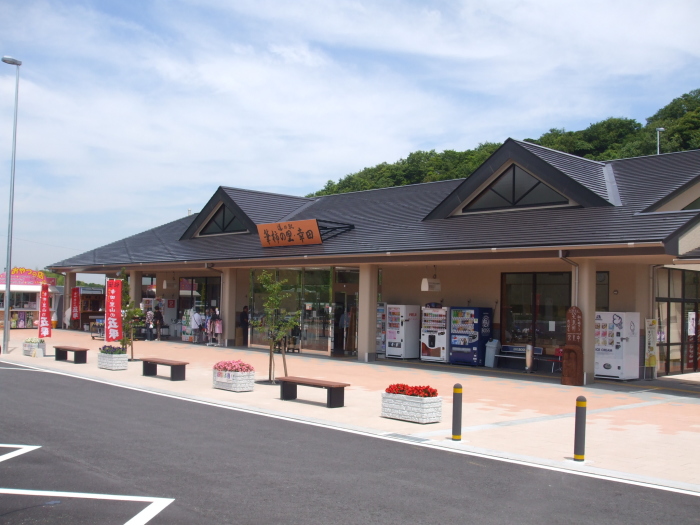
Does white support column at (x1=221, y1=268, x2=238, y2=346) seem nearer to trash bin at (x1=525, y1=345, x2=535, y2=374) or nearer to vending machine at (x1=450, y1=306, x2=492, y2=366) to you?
vending machine at (x1=450, y1=306, x2=492, y2=366)

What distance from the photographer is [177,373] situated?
1736 centimetres

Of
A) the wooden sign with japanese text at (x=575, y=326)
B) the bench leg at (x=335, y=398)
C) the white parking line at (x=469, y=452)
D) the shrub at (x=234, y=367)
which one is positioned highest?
the wooden sign with japanese text at (x=575, y=326)

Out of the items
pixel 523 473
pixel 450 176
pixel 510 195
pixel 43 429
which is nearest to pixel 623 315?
pixel 510 195

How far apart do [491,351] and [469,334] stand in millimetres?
855

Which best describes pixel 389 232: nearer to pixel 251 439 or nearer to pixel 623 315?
pixel 623 315

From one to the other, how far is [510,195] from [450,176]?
121 feet

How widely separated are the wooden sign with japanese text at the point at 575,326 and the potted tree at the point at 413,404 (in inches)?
258

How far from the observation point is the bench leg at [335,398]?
43.8 feet

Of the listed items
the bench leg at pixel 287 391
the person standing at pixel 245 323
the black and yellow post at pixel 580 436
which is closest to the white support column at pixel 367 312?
the person standing at pixel 245 323

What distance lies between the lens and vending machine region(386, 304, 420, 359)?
23484 mm

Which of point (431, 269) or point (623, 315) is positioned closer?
point (623, 315)

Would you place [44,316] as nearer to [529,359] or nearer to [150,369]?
[150,369]

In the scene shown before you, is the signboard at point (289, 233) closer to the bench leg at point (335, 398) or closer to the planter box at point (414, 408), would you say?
the bench leg at point (335, 398)

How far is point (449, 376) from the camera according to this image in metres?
19.0
